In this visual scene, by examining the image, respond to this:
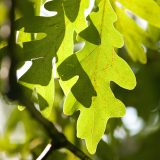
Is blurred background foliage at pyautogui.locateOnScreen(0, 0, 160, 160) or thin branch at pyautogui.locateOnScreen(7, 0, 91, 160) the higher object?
thin branch at pyautogui.locateOnScreen(7, 0, 91, 160)

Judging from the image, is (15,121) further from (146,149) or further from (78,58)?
(78,58)

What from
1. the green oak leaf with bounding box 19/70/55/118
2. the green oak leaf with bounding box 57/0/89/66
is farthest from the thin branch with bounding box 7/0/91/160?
the green oak leaf with bounding box 57/0/89/66

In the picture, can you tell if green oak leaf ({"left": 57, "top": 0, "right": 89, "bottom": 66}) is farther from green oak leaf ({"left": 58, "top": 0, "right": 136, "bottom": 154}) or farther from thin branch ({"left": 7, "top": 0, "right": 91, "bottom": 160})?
thin branch ({"left": 7, "top": 0, "right": 91, "bottom": 160})

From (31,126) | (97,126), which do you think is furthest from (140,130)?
(97,126)

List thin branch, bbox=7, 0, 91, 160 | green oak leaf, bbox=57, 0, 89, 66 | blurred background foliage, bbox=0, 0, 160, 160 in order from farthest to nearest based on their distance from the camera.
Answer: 1. blurred background foliage, bbox=0, 0, 160, 160
2. green oak leaf, bbox=57, 0, 89, 66
3. thin branch, bbox=7, 0, 91, 160

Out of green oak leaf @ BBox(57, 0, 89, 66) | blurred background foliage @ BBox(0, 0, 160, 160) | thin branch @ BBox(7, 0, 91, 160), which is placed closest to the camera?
thin branch @ BBox(7, 0, 91, 160)

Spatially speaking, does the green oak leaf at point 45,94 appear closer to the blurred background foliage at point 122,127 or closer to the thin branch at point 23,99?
the thin branch at point 23,99

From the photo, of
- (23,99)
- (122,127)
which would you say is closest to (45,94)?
(23,99)
